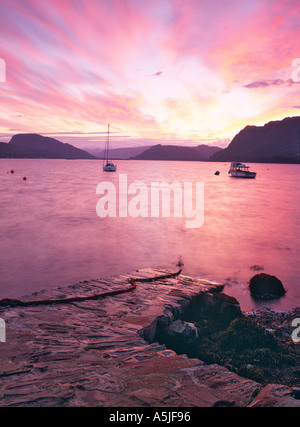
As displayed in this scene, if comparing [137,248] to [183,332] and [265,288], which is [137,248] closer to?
[265,288]

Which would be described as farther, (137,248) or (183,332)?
(137,248)

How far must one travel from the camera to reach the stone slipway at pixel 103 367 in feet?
14.3

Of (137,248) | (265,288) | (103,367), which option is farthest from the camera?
(137,248)

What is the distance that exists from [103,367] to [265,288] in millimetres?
9365

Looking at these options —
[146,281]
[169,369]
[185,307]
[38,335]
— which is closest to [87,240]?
[146,281]

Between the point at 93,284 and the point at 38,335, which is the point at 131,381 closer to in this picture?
the point at 38,335

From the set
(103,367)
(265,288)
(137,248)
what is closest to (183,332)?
(103,367)

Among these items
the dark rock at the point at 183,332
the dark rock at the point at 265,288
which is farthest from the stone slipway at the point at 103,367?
the dark rock at the point at 265,288

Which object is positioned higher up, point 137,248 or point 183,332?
point 183,332

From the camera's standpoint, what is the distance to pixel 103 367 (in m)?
5.22

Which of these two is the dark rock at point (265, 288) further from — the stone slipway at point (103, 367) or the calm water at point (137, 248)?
the stone slipway at point (103, 367)

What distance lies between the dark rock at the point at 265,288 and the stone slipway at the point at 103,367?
5998mm

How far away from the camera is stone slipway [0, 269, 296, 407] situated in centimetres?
437
